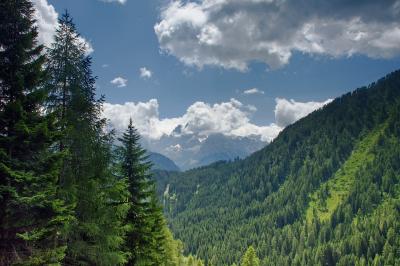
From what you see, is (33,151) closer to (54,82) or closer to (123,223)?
(54,82)

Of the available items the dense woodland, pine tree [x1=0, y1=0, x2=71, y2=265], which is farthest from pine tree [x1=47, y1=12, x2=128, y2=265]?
pine tree [x1=0, y1=0, x2=71, y2=265]

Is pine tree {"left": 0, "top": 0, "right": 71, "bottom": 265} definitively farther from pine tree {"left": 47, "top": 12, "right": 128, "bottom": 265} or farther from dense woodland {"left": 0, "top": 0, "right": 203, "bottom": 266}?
pine tree {"left": 47, "top": 12, "right": 128, "bottom": 265}

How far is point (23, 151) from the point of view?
16453 millimetres

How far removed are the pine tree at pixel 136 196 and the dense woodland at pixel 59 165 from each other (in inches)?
3.1

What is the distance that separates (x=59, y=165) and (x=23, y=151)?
5.88 feet

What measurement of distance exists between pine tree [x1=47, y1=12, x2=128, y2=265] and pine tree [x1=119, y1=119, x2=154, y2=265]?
5.68m

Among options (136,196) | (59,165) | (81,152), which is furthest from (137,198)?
(59,165)

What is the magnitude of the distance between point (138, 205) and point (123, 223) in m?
1.85

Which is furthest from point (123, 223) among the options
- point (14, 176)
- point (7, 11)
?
point (7, 11)

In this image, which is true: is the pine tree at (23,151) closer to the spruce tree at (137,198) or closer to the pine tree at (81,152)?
the pine tree at (81,152)

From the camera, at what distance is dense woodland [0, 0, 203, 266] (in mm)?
16047

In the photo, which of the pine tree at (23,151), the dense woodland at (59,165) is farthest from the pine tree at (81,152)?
the pine tree at (23,151)

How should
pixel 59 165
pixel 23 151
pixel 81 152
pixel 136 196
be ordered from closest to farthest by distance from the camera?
pixel 23 151
pixel 59 165
pixel 81 152
pixel 136 196

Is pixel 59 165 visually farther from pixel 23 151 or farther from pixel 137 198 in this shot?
pixel 137 198
